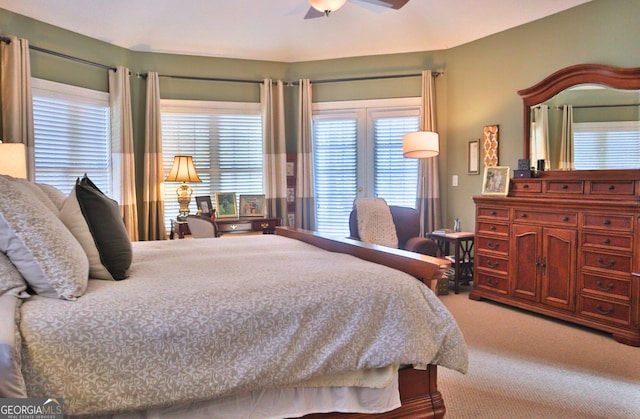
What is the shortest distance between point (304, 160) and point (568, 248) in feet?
10.1

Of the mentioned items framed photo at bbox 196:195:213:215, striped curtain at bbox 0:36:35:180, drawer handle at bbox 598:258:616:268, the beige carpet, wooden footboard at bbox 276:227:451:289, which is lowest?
the beige carpet

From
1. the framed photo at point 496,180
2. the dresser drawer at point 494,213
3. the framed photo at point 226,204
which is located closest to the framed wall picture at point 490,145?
the framed photo at point 496,180

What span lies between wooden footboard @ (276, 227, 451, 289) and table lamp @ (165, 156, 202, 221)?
239 cm

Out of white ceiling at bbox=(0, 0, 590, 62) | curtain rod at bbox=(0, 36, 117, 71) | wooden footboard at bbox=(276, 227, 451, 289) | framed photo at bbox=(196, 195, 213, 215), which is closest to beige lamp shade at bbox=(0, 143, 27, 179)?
curtain rod at bbox=(0, 36, 117, 71)

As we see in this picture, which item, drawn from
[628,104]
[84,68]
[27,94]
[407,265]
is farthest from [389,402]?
[84,68]

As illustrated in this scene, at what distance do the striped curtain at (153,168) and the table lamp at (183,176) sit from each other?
22cm

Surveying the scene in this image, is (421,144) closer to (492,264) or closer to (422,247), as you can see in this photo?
(422,247)

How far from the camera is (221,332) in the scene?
1.46 m

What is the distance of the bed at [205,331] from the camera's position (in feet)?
4.31

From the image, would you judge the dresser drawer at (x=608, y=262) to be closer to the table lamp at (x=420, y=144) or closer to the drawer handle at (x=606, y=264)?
the drawer handle at (x=606, y=264)

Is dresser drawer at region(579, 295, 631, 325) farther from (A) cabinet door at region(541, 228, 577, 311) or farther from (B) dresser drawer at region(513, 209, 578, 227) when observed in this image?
(B) dresser drawer at region(513, 209, 578, 227)

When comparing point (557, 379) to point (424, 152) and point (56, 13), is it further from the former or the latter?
point (56, 13)

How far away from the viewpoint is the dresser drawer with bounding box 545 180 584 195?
351 cm

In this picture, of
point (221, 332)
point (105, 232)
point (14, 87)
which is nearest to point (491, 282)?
point (221, 332)
